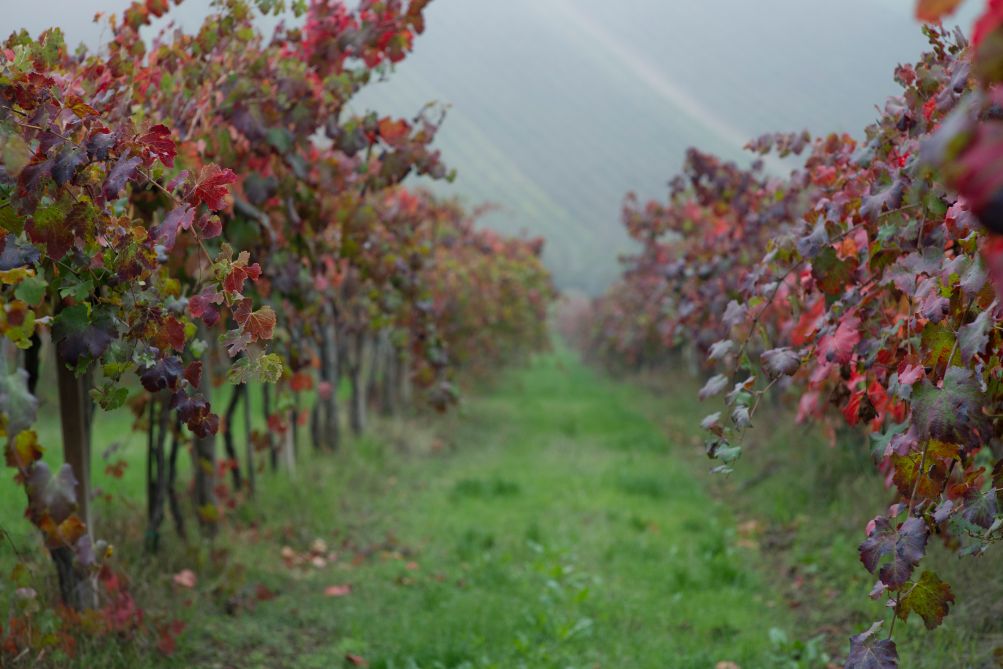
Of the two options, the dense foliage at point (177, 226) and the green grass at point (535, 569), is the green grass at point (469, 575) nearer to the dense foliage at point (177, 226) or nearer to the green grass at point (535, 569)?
the green grass at point (535, 569)

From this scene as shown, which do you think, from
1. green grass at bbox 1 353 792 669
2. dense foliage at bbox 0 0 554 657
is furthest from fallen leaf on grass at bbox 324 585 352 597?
dense foliage at bbox 0 0 554 657

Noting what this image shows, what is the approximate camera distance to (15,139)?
1679 mm

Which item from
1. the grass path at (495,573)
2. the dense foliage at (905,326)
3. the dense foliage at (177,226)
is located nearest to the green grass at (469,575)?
the grass path at (495,573)

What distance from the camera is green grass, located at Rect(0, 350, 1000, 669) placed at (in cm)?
388

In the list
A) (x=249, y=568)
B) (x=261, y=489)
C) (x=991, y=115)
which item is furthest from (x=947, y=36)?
(x=261, y=489)

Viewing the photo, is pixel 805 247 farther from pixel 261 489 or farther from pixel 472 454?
pixel 472 454

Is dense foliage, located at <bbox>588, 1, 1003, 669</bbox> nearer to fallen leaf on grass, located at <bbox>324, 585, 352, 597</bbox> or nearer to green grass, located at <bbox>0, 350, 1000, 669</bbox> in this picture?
green grass, located at <bbox>0, 350, 1000, 669</bbox>

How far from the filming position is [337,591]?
15.7ft

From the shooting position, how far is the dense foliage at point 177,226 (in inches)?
77.5

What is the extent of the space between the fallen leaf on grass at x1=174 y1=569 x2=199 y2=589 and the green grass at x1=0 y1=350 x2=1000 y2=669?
0.06 m

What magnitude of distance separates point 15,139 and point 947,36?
2.25 metres

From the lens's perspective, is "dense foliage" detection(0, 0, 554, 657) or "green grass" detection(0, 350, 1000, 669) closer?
"dense foliage" detection(0, 0, 554, 657)

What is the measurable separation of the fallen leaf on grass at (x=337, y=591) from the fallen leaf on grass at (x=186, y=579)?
778 millimetres

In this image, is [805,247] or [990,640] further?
[990,640]
